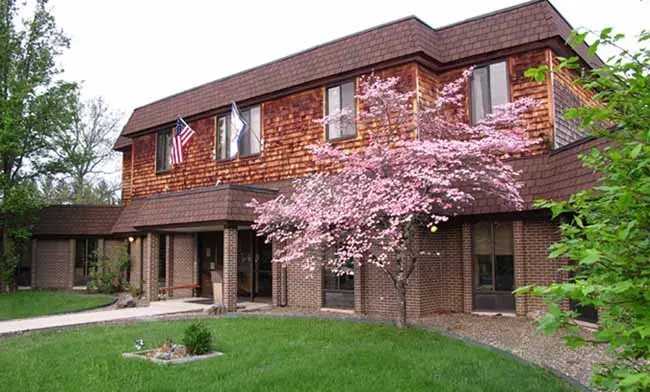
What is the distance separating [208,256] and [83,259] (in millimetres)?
7244

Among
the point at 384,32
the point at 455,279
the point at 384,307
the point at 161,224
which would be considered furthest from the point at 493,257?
the point at 161,224

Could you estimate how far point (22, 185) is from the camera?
2200 cm

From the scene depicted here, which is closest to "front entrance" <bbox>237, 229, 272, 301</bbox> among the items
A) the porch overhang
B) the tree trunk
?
the porch overhang

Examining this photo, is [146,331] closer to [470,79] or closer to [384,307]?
[384,307]

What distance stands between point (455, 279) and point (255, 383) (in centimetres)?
743

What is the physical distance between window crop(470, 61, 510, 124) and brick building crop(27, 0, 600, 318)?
3cm

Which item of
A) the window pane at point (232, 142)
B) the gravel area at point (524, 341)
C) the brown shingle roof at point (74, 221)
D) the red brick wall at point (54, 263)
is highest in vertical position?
the window pane at point (232, 142)

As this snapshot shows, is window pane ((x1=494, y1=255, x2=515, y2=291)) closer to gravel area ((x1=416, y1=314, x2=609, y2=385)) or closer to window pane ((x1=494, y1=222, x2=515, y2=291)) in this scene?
window pane ((x1=494, y1=222, x2=515, y2=291))

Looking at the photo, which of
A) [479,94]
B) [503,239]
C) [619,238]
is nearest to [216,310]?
[503,239]

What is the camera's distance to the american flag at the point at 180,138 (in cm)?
1738

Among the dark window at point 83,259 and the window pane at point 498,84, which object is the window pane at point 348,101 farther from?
the dark window at point 83,259

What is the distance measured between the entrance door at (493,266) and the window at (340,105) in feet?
13.2

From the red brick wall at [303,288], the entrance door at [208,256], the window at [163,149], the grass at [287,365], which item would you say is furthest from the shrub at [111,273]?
the grass at [287,365]

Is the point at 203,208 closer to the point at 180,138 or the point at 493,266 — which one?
the point at 180,138
